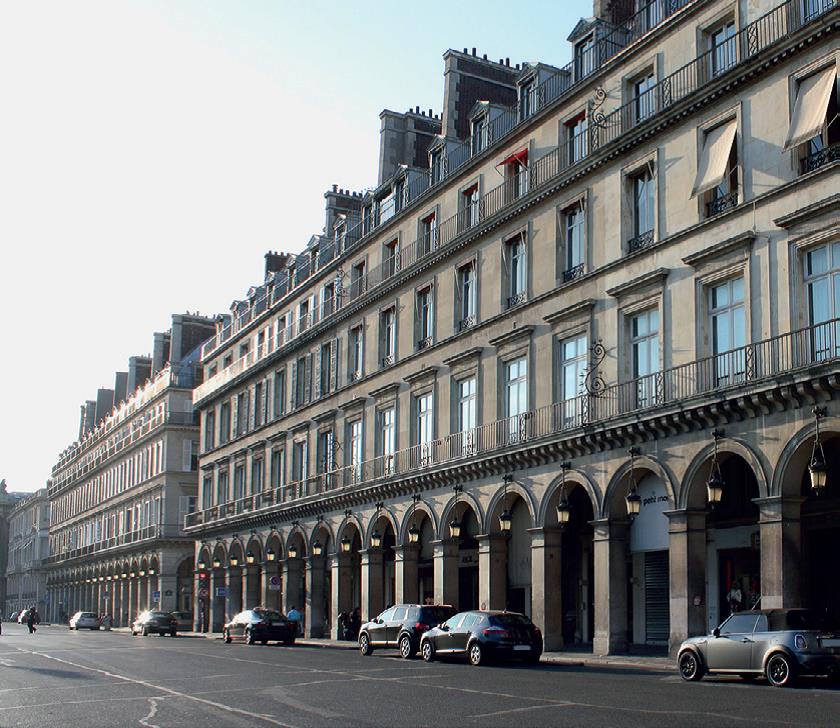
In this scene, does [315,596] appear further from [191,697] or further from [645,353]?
[191,697]

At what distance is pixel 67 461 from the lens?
132375mm

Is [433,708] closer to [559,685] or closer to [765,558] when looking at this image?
[559,685]

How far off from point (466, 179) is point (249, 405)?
27.0 metres

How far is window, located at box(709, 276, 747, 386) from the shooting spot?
29.6 meters

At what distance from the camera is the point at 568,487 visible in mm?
36438

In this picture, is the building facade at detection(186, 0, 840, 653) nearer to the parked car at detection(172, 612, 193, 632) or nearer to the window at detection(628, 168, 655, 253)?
the window at detection(628, 168, 655, 253)

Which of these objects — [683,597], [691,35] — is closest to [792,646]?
[683,597]

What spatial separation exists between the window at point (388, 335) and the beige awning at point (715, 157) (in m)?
19.9

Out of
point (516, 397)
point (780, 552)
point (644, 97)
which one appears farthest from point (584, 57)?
point (780, 552)

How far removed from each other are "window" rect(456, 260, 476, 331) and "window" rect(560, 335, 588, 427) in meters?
6.59

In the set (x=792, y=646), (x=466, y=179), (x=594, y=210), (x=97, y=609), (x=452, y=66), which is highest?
(x=452, y=66)

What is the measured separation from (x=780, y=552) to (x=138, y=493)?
72002mm

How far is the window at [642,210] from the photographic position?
112 ft

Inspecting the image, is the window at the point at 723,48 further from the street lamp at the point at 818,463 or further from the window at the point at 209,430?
the window at the point at 209,430
